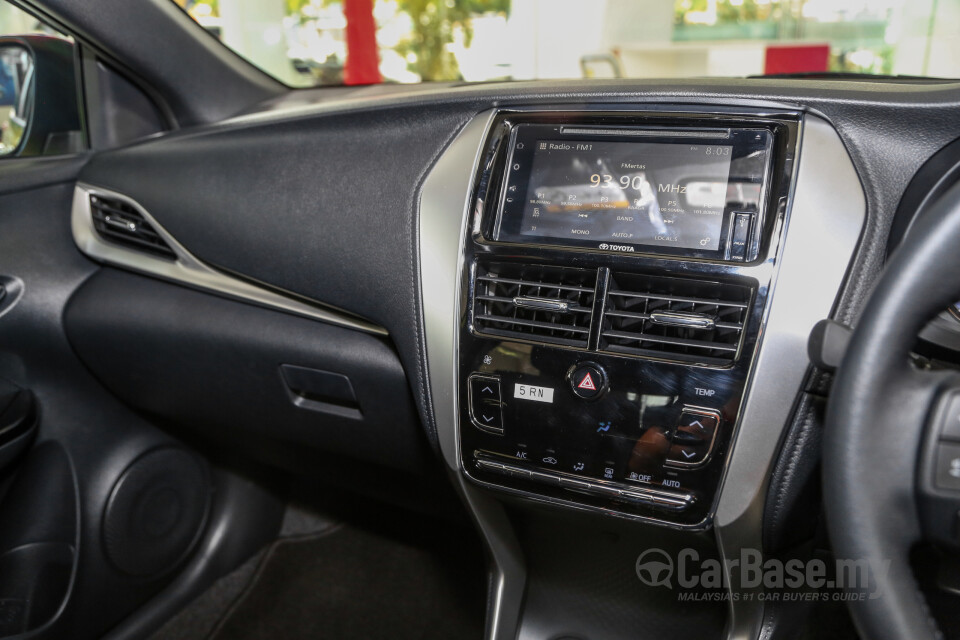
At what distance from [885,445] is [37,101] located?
1647 millimetres

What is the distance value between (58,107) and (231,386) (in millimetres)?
737

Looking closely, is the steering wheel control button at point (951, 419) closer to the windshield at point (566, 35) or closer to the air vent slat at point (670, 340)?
the air vent slat at point (670, 340)

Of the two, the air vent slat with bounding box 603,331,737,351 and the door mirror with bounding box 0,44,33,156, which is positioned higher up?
the door mirror with bounding box 0,44,33,156

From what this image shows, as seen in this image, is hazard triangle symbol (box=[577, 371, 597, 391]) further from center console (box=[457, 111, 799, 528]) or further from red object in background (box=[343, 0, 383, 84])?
red object in background (box=[343, 0, 383, 84])

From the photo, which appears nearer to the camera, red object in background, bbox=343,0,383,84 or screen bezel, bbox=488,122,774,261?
screen bezel, bbox=488,122,774,261

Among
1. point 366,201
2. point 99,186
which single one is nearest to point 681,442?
point 366,201

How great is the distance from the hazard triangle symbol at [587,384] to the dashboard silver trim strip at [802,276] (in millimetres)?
161

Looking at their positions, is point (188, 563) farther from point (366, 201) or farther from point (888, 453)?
point (888, 453)

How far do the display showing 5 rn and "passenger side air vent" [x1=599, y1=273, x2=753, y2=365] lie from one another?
0.11m

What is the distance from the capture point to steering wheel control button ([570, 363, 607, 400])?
892mm

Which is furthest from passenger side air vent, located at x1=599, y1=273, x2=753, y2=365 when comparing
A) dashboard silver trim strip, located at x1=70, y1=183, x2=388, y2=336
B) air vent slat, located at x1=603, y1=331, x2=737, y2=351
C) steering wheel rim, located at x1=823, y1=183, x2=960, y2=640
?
dashboard silver trim strip, located at x1=70, y1=183, x2=388, y2=336

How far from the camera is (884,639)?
58 cm

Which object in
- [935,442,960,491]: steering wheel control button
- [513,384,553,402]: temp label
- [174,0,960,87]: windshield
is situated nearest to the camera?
[935,442,960,491]: steering wheel control button

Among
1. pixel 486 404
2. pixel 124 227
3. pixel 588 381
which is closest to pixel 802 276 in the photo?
pixel 588 381
